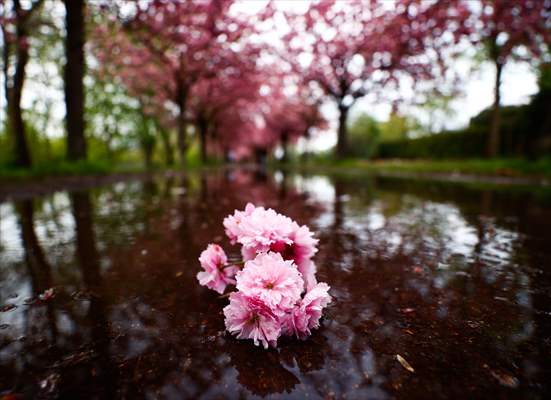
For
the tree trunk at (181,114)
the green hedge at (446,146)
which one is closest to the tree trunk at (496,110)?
the green hedge at (446,146)

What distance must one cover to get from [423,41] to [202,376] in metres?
13.5

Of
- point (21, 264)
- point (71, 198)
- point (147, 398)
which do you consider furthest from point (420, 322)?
point (71, 198)

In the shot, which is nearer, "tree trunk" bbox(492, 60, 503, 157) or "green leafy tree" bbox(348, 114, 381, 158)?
"tree trunk" bbox(492, 60, 503, 157)

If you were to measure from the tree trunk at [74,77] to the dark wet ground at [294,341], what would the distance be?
688cm

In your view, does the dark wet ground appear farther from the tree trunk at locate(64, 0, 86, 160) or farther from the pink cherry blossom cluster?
the tree trunk at locate(64, 0, 86, 160)

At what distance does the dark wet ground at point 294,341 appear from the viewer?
99 cm

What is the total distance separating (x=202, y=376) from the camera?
1.02 meters

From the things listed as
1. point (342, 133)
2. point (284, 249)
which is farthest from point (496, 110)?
point (284, 249)

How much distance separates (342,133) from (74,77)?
14178mm

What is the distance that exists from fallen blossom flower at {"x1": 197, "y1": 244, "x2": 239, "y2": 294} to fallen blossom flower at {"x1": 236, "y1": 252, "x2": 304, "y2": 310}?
13.2 inches

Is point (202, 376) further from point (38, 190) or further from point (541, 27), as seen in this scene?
point (541, 27)

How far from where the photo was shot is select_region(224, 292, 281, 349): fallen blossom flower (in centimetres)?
115

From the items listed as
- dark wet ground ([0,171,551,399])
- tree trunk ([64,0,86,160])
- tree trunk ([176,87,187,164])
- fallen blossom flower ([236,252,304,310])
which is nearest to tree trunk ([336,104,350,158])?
tree trunk ([176,87,187,164])

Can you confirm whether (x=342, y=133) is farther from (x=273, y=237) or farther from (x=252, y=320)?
(x=252, y=320)
